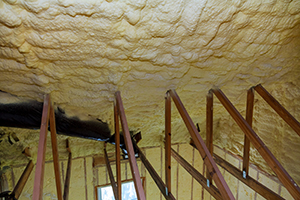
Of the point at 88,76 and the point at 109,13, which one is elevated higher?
the point at 109,13

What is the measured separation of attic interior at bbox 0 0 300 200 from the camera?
5.00ft

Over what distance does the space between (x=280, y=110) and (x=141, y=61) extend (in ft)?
5.36

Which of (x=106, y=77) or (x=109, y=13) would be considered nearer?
(x=109, y=13)

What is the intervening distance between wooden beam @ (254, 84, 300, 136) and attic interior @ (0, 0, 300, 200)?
0.12 meters

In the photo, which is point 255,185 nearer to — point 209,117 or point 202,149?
point 209,117

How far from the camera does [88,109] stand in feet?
8.21

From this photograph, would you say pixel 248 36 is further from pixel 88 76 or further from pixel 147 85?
pixel 88 76

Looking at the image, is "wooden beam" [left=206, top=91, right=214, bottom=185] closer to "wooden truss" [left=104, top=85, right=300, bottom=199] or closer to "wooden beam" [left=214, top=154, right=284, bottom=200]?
"wooden truss" [left=104, top=85, right=300, bottom=199]

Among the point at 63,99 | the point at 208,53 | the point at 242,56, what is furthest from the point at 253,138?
the point at 63,99

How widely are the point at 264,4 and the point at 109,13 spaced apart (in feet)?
3.87

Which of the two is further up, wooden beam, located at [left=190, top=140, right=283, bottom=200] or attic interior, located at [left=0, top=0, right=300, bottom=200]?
attic interior, located at [left=0, top=0, right=300, bottom=200]

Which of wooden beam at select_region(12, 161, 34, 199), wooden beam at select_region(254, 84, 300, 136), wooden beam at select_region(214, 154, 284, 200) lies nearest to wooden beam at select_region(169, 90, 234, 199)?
wooden beam at select_region(214, 154, 284, 200)

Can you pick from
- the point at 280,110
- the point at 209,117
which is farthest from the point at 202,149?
the point at 280,110

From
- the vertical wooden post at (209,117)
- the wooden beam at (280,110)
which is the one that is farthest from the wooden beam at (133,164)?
the wooden beam at (280,110)
